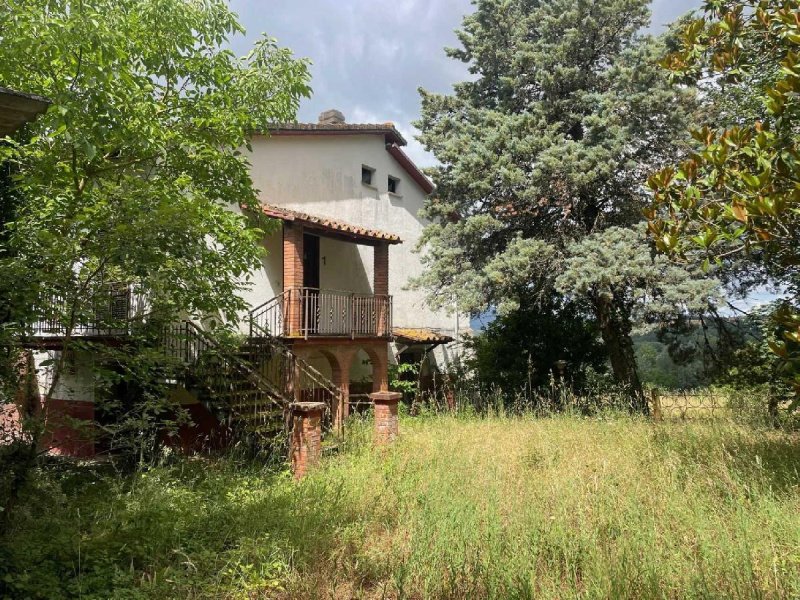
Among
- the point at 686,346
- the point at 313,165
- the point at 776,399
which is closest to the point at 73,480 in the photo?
the point at 313,165

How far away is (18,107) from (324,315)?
9.51m

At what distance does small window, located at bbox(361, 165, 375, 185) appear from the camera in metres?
15.5

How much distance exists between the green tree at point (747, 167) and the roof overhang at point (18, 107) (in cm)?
487

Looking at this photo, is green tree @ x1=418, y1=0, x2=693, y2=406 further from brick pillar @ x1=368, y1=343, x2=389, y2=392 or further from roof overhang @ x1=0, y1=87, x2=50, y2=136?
roof overhang @ x1=0, y1=87, x2=50, y2=136

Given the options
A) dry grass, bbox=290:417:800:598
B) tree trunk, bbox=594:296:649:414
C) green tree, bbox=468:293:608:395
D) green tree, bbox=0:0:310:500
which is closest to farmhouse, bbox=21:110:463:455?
green tree, bbox=0:0:310:500

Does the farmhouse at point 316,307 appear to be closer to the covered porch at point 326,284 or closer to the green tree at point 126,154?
the covered porch at point 326,284

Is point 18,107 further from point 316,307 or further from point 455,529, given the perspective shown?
point 316,307

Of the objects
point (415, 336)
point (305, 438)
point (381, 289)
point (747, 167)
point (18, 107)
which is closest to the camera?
point (18, 107)

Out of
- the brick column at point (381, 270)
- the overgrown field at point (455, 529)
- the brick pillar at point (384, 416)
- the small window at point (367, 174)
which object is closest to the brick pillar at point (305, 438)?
the overgrown field at point (455, 529)

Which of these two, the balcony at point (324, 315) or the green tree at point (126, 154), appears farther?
the balcony at point (324, 315)

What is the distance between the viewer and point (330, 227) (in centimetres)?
1207

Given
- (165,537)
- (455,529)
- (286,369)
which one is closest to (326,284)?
(286,369)

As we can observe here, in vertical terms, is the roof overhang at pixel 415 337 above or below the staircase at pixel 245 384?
above

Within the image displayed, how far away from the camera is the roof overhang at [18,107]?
3293mm
